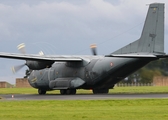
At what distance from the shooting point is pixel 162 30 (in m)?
42.0

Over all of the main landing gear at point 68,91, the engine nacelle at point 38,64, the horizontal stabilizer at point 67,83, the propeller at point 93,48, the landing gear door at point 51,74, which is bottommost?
the main landing gear at point 68,91

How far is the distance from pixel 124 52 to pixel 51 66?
23.7ft

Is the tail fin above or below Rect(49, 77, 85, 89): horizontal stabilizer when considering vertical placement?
above

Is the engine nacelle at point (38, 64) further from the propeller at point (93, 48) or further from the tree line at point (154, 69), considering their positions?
the tree line at point (154, 69)

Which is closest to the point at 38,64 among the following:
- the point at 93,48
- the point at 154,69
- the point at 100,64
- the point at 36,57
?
the point at 36,57

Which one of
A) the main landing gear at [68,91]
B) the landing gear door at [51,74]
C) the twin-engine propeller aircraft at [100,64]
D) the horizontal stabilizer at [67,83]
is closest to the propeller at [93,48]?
the twin-engine propeller aircraft at [100,64]

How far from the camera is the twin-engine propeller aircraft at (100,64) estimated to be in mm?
42000

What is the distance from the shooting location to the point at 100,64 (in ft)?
145

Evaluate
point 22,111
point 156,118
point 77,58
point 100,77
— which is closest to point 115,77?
point 100,77

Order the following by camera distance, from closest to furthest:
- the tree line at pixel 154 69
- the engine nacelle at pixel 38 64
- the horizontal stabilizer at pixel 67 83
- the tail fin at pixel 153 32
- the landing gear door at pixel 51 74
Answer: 1. the tail fin at pixel 153 32
2. the engine nacelle at pixel 38 64
3. the horizontal stabilizer at pixel 67 83
4. the landing gear door at pixel 51 74
5. the tree line at pixel 154 69

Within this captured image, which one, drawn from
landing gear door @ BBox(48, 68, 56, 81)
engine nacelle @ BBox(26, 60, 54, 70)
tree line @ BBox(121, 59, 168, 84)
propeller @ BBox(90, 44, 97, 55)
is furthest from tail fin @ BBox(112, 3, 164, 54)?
landing gear door @ BBox(48, 68, 56, 81)

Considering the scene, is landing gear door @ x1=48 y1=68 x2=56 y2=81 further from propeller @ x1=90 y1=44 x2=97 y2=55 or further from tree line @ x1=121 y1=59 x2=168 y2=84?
tree line @ x1=121 y1=59 x2=168 y2=84

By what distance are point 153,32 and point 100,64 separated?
550cm

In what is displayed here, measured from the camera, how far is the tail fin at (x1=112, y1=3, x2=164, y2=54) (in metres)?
41.9
